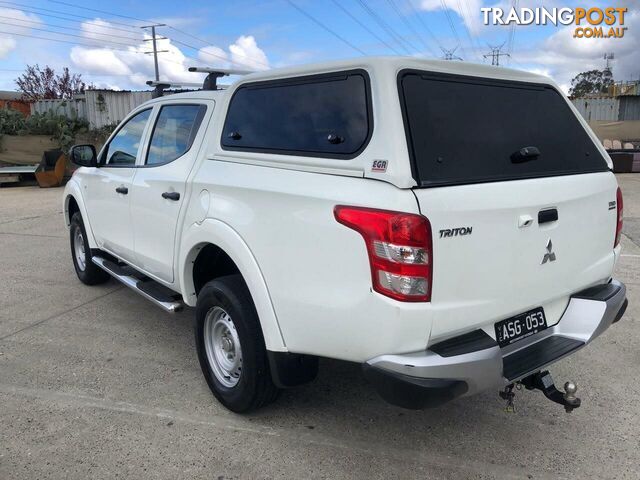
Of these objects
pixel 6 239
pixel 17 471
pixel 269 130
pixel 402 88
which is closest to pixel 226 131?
pixel 269 130

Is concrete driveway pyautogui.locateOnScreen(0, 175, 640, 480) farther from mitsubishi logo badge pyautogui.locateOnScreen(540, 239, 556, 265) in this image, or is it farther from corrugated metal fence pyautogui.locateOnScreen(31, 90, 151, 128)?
corrugated metal fence pyautogui.locateOnScreen(31, 90, 151, 128)

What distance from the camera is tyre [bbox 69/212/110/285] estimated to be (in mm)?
5512

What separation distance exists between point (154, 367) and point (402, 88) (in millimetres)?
2663

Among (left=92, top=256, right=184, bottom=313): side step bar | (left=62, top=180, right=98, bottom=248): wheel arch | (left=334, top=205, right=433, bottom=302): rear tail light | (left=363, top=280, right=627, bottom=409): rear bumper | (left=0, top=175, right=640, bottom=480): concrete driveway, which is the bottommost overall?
(left=0, top=175, right=640, bottom=480): concrete driveway

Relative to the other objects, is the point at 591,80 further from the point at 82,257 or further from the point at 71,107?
the point at 82,257

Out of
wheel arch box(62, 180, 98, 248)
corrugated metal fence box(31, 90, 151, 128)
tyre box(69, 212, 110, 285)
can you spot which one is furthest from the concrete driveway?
corrugated metal fence box(31, 90, 151, 128)

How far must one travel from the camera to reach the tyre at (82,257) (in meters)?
5.51

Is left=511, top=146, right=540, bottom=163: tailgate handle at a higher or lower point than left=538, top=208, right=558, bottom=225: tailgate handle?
higher

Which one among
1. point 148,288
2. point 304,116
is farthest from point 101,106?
point 304,116

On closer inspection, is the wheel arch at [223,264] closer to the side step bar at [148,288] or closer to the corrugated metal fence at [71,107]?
the side step bar at [148,288]

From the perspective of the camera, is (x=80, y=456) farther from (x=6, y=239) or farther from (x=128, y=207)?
(x=6, y=239)

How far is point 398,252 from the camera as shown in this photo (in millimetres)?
2203

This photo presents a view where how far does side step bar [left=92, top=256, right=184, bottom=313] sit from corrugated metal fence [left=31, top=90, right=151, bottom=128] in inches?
656

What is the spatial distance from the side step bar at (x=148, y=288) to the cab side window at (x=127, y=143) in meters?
0.91
